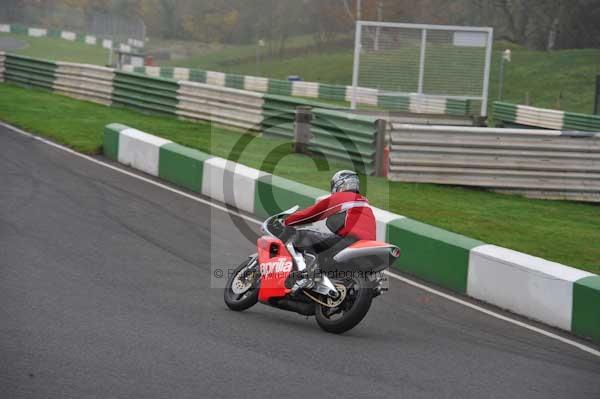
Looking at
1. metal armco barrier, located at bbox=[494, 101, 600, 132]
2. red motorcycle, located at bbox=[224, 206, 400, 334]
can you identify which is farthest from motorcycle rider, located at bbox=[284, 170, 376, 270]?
metal armco barrier, located at bbox=[494, 101, 600, 132]

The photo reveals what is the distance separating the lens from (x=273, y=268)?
28.1 feet

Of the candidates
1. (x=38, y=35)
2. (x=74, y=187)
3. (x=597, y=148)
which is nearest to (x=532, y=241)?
(x=597, y=148)

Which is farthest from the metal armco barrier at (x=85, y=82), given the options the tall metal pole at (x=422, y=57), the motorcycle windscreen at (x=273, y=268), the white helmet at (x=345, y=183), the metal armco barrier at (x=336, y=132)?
the white helmet at (x=345, y=183)

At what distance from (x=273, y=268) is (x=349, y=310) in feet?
2.96

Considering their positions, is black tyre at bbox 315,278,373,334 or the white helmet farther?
the white helmet

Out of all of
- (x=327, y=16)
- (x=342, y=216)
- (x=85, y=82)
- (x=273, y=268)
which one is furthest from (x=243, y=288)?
(x=327, y=16)

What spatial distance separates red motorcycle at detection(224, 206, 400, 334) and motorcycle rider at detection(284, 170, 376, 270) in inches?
5.7

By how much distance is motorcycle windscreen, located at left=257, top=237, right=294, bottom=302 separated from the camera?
27.9 ft

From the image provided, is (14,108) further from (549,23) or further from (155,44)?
(155,44)

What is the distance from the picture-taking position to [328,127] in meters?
18.1

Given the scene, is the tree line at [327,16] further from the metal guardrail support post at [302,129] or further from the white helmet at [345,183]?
the white helmet at [345,183]

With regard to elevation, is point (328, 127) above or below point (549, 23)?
below

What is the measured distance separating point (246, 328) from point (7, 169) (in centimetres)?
851

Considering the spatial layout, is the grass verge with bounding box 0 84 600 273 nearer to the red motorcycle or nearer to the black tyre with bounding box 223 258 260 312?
the red motorcycle
